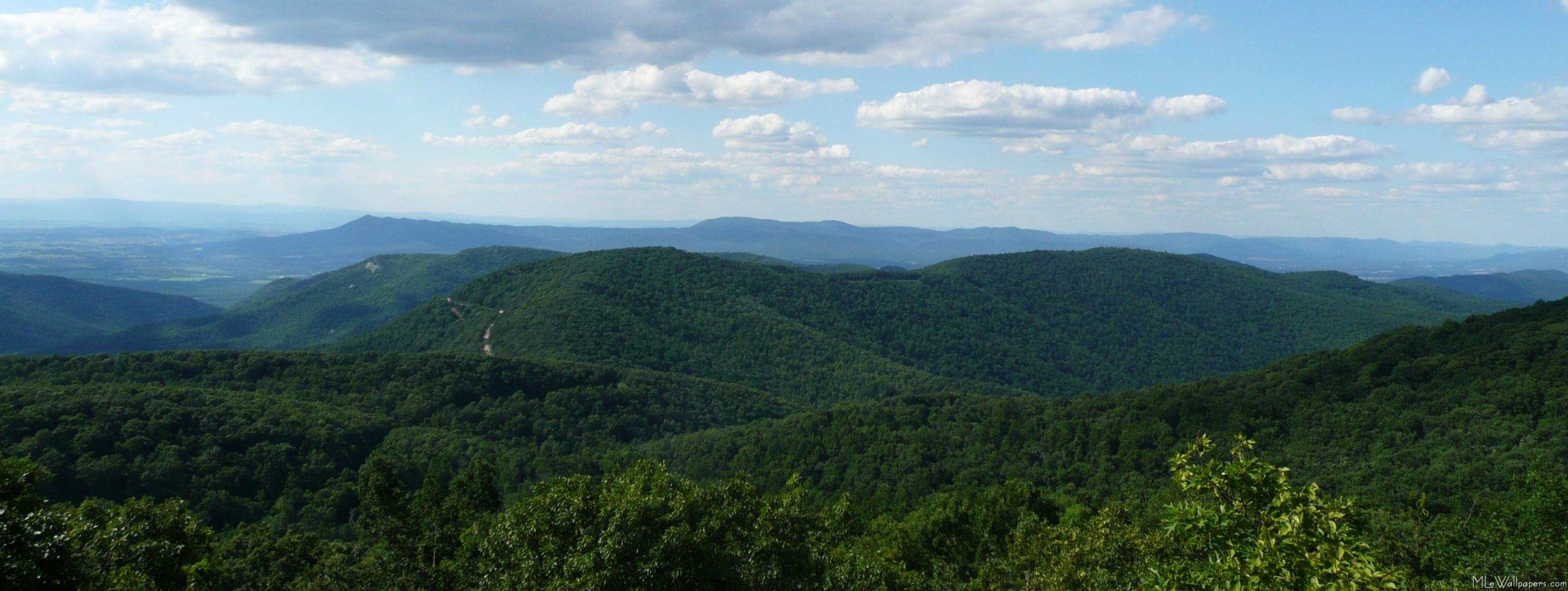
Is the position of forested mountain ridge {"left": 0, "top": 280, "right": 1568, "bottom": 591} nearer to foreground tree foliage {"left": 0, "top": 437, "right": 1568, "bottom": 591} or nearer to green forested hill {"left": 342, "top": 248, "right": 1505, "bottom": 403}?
foreground tree foliage {"left": 0, "top": 437, "right": 1568, "bottom": 591}

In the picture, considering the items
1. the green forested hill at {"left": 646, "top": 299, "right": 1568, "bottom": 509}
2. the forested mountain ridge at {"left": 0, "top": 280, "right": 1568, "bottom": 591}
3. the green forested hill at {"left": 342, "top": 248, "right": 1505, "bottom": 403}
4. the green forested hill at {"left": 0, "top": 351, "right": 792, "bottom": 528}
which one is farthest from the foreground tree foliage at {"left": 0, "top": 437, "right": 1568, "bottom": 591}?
the green forested hill at {"left": 342, "top": 248, "right": 1505, "bottom": 403}

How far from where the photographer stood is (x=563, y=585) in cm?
1622

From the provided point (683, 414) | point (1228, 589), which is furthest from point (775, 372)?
point (1228, 589)

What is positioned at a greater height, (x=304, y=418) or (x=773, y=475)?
(x=304, y=418)

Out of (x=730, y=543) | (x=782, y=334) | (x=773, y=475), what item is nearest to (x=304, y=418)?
(x=773, y=475)

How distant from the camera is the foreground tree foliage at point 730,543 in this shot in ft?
39.6

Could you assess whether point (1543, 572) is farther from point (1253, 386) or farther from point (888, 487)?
point (1253, 386)

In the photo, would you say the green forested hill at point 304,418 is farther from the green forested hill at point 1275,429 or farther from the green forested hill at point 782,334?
the green forested hill at point 782,334

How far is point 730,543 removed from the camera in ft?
65.2

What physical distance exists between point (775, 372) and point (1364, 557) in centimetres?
13613

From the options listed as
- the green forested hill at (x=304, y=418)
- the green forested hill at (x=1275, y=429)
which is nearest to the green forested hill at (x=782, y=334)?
the green forested hill at (x=304, y=418)

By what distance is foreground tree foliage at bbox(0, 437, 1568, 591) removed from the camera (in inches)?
475

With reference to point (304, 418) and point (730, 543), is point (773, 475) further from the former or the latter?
point (730, 543)

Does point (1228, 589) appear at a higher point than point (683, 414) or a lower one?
higher
